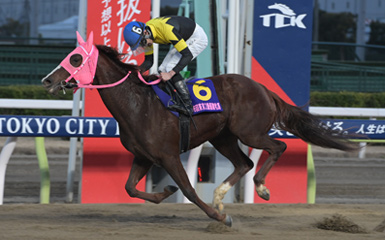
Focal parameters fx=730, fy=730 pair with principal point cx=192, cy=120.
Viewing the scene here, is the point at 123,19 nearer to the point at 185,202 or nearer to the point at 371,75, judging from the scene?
the point at 185,202

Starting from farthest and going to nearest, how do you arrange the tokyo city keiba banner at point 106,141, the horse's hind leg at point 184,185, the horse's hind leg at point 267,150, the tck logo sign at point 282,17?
Answer: the tck logo sign at point 282,17 < the tokyo city keiba banner at point 106,141 < the horse's hind leg at point 267,150 < the horse's hind leg at point 184,185

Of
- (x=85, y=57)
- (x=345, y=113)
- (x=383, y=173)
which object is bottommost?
(x=383, y=173)

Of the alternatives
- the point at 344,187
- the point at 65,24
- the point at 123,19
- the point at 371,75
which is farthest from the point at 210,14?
the point at 65,24

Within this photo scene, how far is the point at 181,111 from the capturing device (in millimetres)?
5703

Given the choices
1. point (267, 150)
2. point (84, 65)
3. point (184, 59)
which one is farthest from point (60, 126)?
point (267, 150)

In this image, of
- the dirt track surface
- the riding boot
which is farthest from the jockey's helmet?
the dirt track surface

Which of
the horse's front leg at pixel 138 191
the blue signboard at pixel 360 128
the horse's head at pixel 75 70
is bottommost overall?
the horse's front leg at pixel 138 191

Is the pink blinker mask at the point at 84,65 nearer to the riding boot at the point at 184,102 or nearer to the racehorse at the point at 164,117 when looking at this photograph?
the racehorse at the point at 164,117

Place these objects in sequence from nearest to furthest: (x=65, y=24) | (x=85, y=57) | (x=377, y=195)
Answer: (x=85, y=57) < (x=377, y=195) < (x=65, y=24)

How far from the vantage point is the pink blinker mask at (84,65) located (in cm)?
546

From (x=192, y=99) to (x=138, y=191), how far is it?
0.85 metres

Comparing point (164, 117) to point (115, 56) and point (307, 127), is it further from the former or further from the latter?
point (307, 127)

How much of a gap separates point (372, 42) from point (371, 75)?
285 inches

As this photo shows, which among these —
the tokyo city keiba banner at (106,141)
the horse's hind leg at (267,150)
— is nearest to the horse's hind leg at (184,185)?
the horse's hind leg at (267,150)
